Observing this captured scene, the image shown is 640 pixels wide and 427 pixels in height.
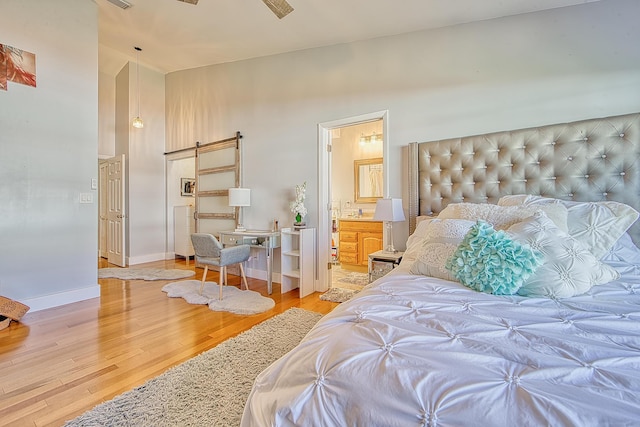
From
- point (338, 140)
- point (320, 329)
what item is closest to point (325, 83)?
point (338, 140)

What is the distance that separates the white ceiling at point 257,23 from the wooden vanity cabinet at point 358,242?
2.86 m

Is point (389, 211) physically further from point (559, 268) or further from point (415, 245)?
point (559, 268)

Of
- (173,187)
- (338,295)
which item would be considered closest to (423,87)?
(338,295)

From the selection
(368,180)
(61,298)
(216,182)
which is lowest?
(61,298)

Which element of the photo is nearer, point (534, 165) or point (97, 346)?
point (97, 346)

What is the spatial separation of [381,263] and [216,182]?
3347mm

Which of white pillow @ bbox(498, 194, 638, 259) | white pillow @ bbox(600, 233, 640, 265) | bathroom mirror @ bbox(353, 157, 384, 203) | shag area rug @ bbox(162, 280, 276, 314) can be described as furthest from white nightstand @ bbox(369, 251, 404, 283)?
bathroom mirror @ bbox(353, 157, 384, 203)

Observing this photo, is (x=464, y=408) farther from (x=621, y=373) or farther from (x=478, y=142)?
(x=478, y=142)

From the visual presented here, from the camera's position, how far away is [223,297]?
3352 mm

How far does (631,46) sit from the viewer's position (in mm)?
2188

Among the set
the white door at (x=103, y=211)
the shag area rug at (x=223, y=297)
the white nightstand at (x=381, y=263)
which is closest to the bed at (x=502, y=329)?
the white nightstand at (x=381, y=263)

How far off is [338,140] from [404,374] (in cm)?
571

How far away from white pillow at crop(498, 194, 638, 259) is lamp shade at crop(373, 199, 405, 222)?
130cm

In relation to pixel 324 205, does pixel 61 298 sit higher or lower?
lower
